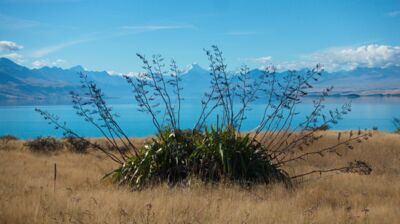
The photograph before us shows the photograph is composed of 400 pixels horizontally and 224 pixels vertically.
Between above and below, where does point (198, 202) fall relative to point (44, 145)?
below

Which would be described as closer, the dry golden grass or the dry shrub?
the dry golden grass

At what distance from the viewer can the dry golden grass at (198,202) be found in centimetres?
666

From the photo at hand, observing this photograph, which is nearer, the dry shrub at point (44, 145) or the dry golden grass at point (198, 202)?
the dry golden grass at point (198, 202)

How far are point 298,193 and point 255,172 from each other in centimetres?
166

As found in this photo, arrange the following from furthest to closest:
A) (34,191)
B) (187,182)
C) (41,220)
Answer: (187,182)
(34,191)
(41,220)

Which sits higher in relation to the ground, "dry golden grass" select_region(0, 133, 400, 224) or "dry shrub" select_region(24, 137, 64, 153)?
"dry shrub" select_region(24, 137, 64, 153)

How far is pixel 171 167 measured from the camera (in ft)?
35.8

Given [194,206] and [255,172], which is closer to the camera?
[194,206]

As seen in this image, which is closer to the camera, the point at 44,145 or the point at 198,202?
the point at 198,202

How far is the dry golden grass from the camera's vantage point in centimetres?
666

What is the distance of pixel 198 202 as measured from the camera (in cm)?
779

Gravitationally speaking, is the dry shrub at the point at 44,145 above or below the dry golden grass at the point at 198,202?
above

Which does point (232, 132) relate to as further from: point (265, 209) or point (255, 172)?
point (265, 209)

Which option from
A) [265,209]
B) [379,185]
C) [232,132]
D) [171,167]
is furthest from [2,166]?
[379,185]
